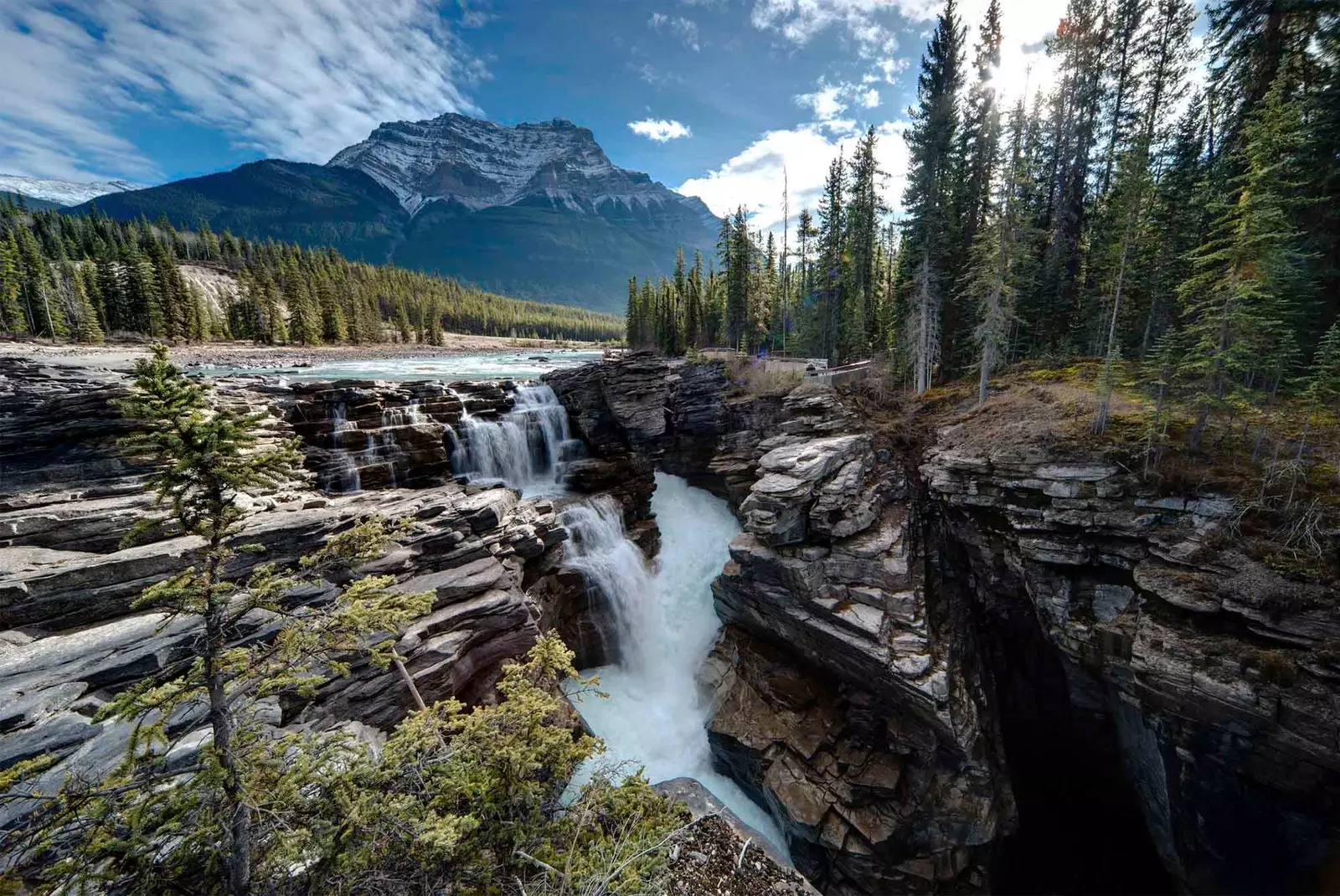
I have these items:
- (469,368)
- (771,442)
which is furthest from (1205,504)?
(469,368)

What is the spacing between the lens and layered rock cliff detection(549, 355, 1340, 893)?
34.9ft

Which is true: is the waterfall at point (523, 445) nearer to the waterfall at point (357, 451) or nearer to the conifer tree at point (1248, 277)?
the waterfall at point (357, 451)

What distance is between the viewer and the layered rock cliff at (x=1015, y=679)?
10.6 m

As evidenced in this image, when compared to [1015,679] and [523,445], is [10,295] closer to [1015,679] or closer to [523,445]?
[523,445]

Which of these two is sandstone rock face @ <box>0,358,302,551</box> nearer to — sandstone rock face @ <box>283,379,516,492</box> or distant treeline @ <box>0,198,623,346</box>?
sandstone rock face @ <box>283,379,516,492</box>

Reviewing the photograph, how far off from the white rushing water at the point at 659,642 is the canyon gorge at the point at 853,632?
0.42 ft

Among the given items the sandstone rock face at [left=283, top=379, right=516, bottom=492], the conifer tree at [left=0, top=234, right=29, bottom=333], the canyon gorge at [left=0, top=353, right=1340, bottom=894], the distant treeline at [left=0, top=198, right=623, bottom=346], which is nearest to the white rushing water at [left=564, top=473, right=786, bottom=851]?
the canyon gorge at [left=0, top=353, right=1340, bottom=894]

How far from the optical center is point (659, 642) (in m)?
20.3

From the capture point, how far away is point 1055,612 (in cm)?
1435

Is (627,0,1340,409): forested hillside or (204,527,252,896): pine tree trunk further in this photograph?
(627,0,1340,409): forested hillside

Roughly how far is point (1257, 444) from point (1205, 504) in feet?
8.16

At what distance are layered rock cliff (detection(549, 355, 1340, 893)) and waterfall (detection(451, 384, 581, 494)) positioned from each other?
461 inches

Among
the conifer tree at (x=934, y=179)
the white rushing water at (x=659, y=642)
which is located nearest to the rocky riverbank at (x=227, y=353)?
the white rushing water at (x=659, y=642)

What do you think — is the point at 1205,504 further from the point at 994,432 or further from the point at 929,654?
the point at 929,654
